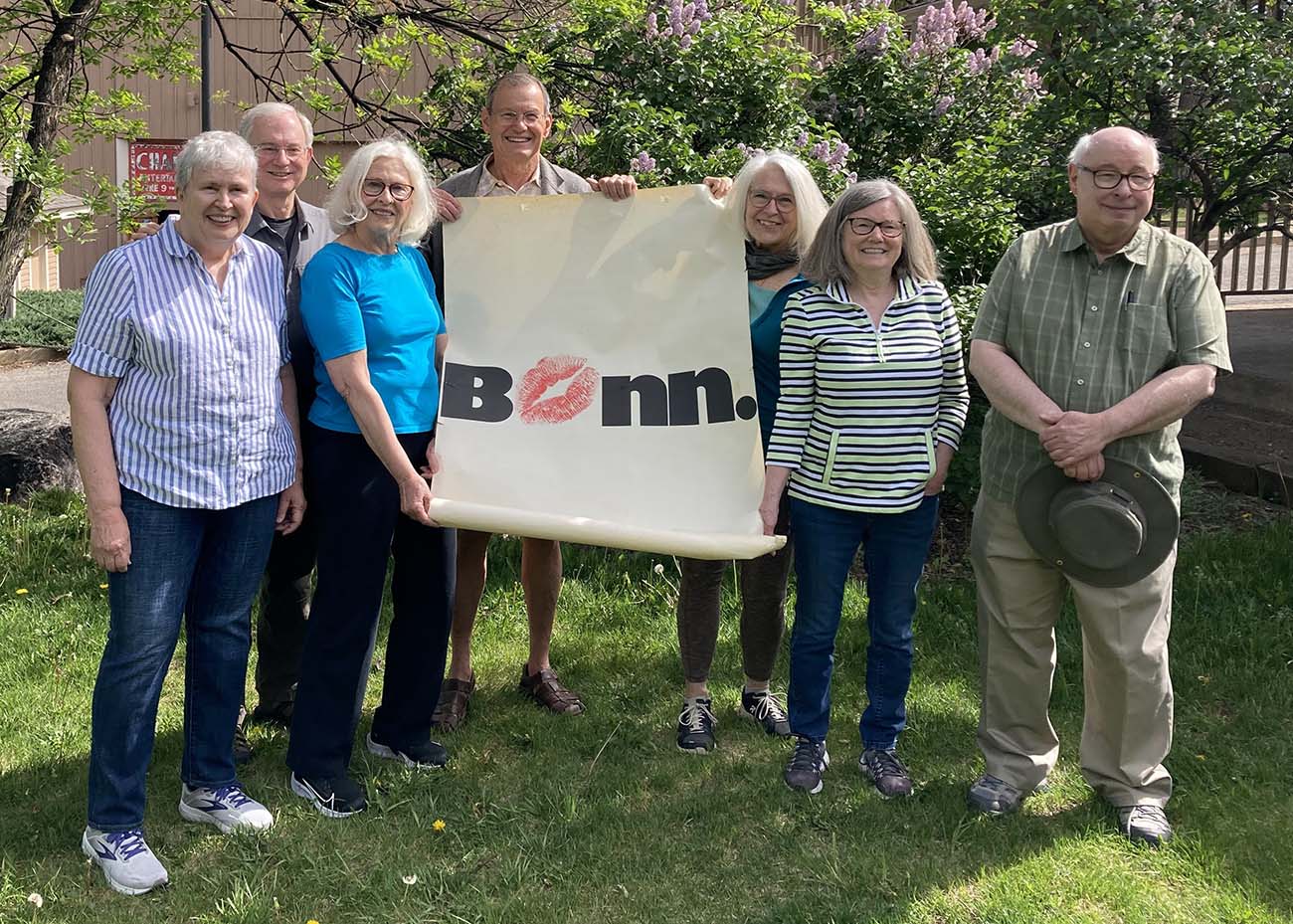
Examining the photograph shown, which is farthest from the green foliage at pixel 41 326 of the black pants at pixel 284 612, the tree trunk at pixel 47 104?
the black pants at pixel 284 612

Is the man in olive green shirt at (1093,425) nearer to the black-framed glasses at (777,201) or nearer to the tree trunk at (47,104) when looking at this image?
the black-framed glasses at (777,201)

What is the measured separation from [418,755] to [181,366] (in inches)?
66.7

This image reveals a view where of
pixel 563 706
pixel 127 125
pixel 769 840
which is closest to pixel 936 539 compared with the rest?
pixel 563 706

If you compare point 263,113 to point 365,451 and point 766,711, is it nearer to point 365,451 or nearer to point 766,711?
point 365,451

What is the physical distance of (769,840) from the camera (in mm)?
4023

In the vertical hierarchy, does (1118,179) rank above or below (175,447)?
above

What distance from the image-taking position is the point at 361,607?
4074 mm

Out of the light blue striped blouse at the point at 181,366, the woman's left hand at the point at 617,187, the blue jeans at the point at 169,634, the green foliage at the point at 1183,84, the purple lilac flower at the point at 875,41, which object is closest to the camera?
the light blue striped blouse at the point at 181,366

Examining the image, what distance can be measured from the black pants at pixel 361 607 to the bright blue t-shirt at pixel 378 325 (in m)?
0.10

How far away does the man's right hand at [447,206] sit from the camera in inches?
176

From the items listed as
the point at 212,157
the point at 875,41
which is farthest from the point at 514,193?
the point at 875,41

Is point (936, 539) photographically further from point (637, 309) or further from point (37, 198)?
point (37, 198)

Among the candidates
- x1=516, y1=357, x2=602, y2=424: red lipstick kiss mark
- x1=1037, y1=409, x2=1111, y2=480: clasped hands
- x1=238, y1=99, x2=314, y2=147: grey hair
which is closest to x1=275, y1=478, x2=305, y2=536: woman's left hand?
x1=516, y1=357, x2=602, y2=424: red lipstick kiss mark

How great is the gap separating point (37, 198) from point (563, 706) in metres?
4.79
